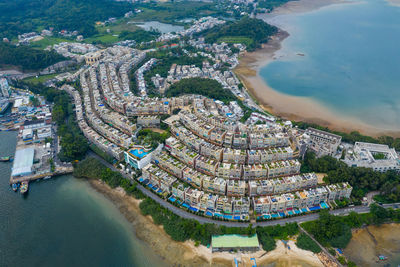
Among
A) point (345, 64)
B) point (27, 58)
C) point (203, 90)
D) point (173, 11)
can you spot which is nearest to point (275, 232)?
point (203, 90)

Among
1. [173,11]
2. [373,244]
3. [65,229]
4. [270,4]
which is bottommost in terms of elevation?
[65,229]

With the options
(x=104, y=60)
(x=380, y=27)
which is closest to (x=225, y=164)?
(x=104, y=60)

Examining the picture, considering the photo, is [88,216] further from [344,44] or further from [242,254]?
[344,44]

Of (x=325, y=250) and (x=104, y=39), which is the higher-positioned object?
(x=104, y=39)

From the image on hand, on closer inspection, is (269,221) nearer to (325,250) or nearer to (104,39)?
(325,250)

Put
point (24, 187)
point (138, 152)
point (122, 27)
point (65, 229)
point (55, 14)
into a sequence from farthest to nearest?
point (55, 14)
point (122, 27)
point (138, 152)
point (24, 187)
point (65, 229)

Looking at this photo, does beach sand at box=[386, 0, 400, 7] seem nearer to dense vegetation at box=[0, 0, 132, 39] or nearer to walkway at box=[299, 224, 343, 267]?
dense vegetation at box=[0, 0, 132, 39]

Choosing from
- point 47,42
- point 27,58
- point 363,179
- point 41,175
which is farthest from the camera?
point 47,42
